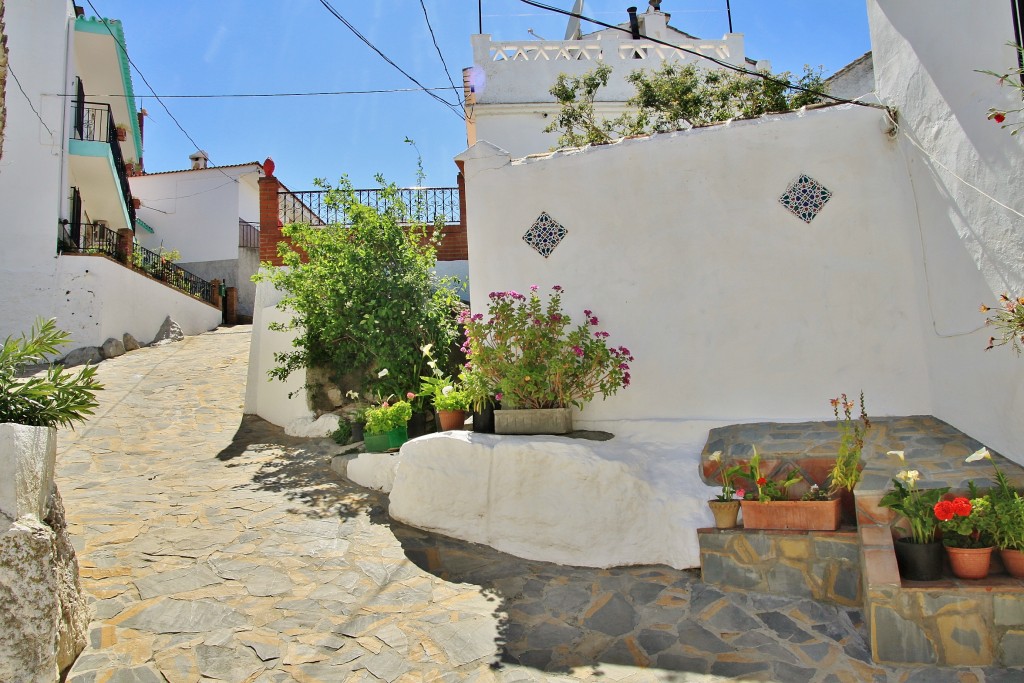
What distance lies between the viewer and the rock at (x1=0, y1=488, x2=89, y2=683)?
325cm

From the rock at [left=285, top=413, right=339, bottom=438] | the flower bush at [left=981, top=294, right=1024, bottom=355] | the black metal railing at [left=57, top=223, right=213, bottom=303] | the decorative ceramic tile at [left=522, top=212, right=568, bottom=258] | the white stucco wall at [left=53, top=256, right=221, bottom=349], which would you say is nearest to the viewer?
the flower bush at [left=981, top=294, right=1024, bottom=355]

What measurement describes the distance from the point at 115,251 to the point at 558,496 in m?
13.4

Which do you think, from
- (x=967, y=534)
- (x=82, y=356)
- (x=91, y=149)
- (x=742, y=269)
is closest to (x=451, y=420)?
(x=742, y=269)

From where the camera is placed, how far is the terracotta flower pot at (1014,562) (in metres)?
4.00

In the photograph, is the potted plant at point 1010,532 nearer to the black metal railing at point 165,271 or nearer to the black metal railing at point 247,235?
the black metal railing at point 165,271

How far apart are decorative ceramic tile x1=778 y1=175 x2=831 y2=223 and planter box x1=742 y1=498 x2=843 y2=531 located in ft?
9.69

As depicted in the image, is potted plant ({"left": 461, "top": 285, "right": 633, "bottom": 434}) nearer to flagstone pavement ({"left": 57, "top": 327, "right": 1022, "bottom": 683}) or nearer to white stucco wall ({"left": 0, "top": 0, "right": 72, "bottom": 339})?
flagstone pavement ({"left": 57, "top": 327, "right": 1022, "bottom": 683})

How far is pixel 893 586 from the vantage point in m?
3.99

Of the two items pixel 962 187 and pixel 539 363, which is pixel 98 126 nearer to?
pixel 539 363

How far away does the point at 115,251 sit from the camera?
1508 centimetres

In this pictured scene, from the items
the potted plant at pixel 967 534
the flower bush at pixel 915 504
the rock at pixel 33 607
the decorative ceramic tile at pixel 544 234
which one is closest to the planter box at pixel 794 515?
the flower bush at pixel 915 504

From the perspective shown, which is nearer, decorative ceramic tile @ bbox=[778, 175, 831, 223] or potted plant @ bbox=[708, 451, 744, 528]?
potted plant @ bbox=[708, 451, 744, 528]

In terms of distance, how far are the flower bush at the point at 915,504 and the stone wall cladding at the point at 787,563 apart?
14.4 inches

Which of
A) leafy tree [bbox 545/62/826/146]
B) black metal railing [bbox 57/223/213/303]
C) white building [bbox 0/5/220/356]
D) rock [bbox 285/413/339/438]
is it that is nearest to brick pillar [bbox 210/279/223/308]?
black metal railing [bbox 57/223/213/303]
